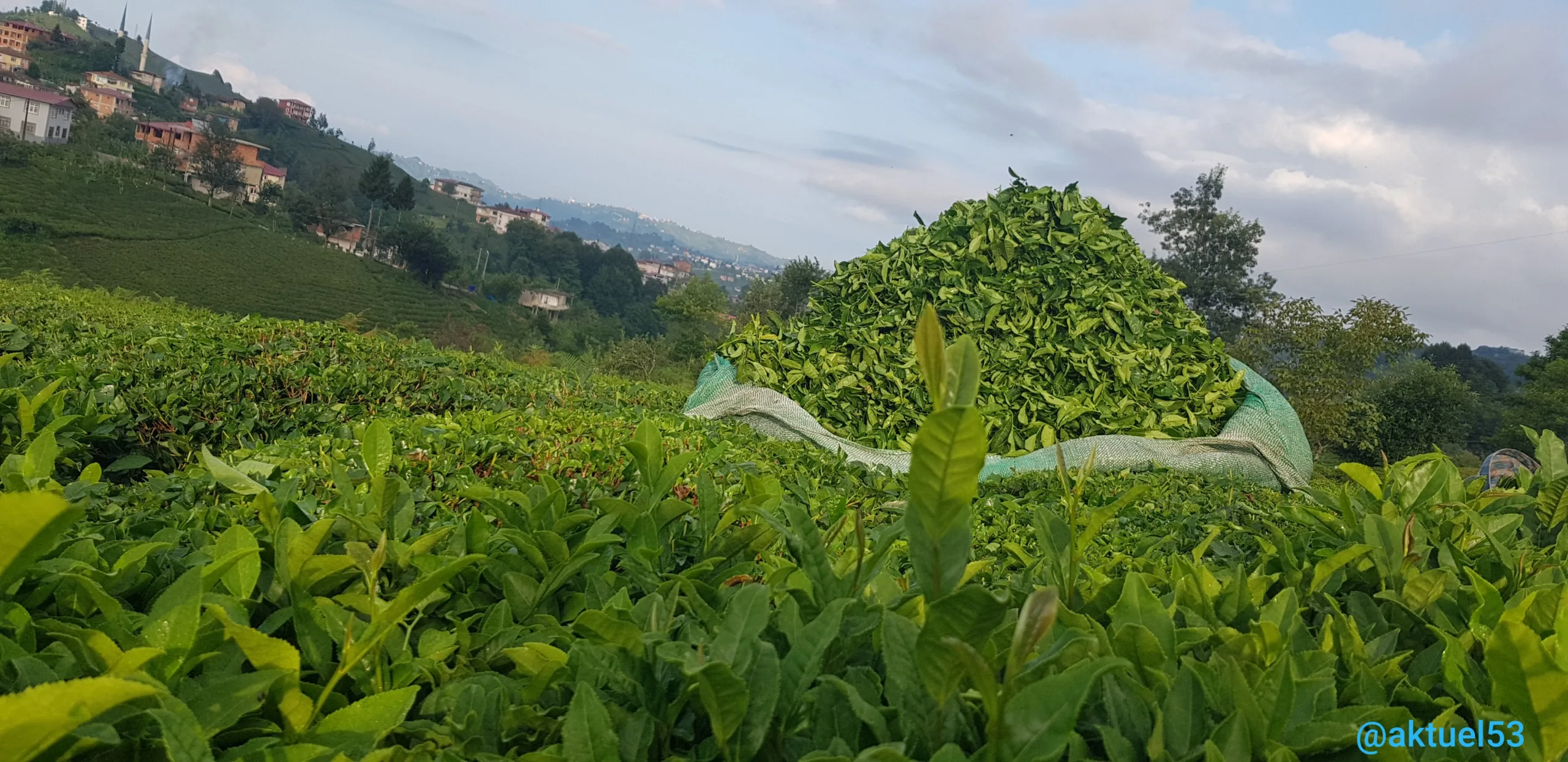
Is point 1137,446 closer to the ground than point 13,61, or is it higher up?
closer to the ground

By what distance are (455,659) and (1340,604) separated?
1.31m

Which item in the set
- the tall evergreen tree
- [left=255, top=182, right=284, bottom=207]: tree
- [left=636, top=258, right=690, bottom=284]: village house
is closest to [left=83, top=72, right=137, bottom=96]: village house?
the tall evergreen tree

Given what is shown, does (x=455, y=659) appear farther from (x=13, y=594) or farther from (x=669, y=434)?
(x=669, y=434)

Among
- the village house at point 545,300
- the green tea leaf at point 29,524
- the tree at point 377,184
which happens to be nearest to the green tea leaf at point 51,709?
the green tea leaf at point 29,524

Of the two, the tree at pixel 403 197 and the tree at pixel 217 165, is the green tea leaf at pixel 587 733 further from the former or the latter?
the tree at pixel 403 197

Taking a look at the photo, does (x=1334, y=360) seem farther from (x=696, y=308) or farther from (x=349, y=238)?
(x=349, y=238)

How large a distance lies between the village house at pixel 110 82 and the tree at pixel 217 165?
24.9m

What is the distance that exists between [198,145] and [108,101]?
2125cm

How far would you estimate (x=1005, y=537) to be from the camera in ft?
11.8

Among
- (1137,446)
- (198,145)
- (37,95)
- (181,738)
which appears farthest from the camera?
(37,95)

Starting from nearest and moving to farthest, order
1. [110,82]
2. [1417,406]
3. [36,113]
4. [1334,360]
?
1. [1334,360]
2. [1417,406]
3. [36,113]
4. [110,82]

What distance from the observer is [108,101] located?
7612 centimetres

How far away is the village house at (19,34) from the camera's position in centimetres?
8625

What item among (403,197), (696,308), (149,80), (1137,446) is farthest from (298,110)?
(1137,446)
